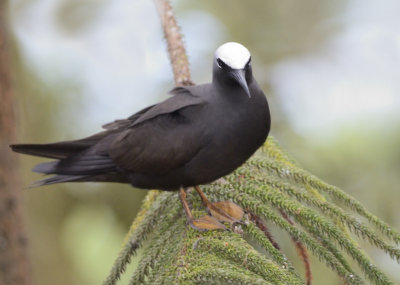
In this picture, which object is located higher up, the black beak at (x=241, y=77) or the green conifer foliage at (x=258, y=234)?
the black beak at (x=241, y=77)

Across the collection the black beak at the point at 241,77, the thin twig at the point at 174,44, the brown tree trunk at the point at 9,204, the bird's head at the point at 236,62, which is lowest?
the brown tree trunk at the point at 9,204

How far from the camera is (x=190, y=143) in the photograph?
10.4 feet

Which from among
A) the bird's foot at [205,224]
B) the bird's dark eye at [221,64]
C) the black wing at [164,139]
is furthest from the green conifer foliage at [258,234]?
the bird's dark eye at [221,64]

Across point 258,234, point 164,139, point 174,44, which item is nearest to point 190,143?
point 164,139

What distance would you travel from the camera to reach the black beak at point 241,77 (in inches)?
116

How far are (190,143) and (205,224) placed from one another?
54 centimetres

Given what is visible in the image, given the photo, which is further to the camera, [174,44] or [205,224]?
[174,44]

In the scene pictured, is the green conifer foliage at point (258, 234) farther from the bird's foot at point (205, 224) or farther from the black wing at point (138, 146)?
the black wing at point (138, 146)

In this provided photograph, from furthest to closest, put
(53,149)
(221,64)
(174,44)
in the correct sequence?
(174,44), (53,149), (221,64)

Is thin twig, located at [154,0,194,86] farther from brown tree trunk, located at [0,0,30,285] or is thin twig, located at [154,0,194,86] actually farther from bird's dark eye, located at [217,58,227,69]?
brown tree trunk, located at [0,0,30,285]

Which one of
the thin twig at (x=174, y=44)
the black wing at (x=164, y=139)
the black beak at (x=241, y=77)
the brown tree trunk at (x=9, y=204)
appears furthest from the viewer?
the brown tree trunk at (x=9, y=204)

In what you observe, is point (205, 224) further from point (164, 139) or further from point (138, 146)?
point (138, 146)

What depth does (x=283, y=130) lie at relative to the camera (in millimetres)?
4945

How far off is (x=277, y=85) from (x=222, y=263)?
11.0 ft
